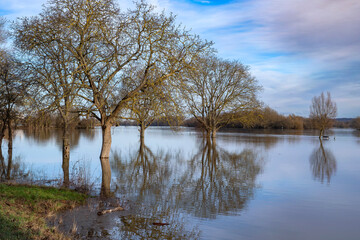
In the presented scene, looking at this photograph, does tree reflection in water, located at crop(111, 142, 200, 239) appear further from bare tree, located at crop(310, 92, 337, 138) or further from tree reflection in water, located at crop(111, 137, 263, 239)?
bare tree, located at crop(310, 92, 337, 138)

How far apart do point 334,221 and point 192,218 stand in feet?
→ 12.8

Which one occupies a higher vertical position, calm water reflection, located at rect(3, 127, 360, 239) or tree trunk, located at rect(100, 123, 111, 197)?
tree trunk, located at rect(100, 123, 111, 197)

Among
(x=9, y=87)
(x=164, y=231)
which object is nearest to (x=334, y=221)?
(x=164, y=231)

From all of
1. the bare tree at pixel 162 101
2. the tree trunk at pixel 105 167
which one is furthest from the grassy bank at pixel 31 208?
the bare tree at pixel 162 101

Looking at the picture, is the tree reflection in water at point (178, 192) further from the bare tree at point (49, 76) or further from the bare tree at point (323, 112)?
the bare tree at point (323, 112)

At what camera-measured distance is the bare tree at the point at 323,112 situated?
53306mm

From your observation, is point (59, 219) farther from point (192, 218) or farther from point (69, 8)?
point (69, 8)

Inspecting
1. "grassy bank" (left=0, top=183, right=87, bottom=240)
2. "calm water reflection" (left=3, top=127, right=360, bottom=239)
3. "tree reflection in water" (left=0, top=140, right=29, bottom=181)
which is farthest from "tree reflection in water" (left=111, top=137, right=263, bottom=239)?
"tree reflection in water" (left=0, top=140, right=29, bottom=181)

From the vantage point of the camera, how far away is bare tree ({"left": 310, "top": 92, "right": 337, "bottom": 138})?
53.3 meters

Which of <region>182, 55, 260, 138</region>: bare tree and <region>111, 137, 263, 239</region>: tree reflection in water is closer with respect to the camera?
<region>111, 137, 263, 239</region>: tree reflection in water

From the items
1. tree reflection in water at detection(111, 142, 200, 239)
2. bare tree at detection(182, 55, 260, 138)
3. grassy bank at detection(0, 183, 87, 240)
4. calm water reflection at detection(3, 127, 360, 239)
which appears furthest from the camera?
bare tree at detection(182, 55, 260, 138)

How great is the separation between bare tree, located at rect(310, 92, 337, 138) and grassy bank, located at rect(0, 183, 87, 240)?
52.3 metres

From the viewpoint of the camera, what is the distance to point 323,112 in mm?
A: 53844

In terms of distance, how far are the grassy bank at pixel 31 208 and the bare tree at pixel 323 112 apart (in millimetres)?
52344
